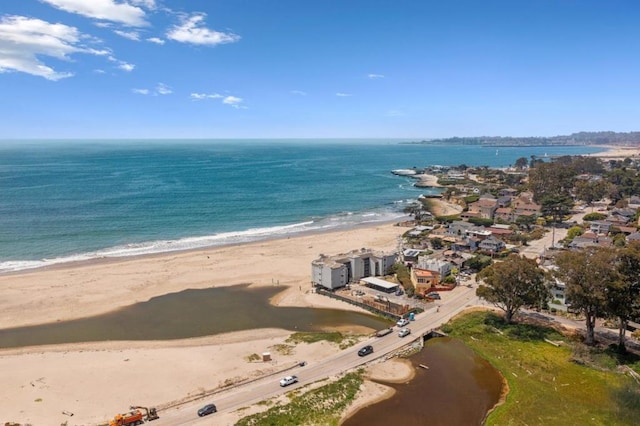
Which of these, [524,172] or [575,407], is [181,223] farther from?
[524,172]

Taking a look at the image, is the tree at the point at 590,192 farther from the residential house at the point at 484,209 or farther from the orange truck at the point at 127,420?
the orange truck at the point at 127,420

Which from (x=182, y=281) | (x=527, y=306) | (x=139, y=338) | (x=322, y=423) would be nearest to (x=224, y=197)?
(x=182, y=281)

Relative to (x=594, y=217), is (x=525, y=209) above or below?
above

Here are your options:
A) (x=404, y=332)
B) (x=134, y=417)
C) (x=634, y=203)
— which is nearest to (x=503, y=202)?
(x=634, y=203)

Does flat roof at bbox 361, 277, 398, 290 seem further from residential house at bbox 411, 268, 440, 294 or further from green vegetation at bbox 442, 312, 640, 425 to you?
green vegetation at bbox 442, 312, 640, 425

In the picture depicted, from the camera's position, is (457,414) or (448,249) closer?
(457,414)

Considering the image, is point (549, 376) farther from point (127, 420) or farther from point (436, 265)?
point (127, 420)

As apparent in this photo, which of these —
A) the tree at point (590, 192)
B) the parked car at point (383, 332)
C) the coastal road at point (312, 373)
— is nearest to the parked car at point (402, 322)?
the coastal road at point (312, 373)
